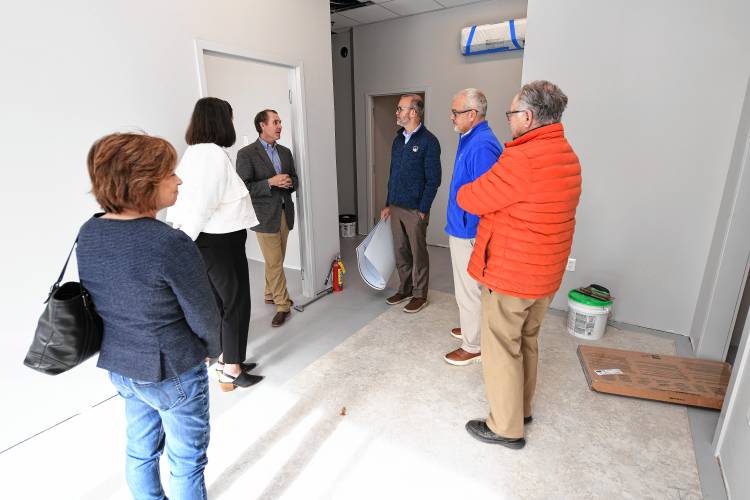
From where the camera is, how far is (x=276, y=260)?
3330 mm

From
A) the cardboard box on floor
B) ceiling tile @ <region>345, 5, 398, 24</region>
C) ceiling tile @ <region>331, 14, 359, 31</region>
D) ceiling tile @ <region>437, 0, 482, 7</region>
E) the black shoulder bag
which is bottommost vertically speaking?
the cardboard box on floor

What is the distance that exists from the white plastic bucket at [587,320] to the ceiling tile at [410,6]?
3.52 m

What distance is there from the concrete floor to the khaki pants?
329mm

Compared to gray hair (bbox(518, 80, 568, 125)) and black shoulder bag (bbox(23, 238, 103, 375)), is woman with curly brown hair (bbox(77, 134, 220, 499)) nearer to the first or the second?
black shoulder bag (bbox(23, 238, 103, 375))

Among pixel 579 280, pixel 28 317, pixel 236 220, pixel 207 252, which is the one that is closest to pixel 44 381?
pixel 28 317

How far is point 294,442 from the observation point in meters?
2.05

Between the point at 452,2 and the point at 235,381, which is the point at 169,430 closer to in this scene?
the point at 235,381

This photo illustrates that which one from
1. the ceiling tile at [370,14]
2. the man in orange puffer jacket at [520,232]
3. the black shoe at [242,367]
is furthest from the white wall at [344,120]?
the man in orange puffer jacket at [520,232]

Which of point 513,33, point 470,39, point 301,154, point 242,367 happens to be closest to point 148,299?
point 242,367

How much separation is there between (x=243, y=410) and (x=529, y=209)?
180 cm

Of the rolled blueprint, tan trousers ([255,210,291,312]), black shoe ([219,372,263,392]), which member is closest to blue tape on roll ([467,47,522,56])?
the rolled blueprint

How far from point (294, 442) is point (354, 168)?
450 centimetres

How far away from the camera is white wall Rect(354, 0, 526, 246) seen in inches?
180

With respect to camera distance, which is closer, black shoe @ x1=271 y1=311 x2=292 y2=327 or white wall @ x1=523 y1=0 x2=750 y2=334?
white wall @ x1=523 y1=0 x2=750 y2=334
